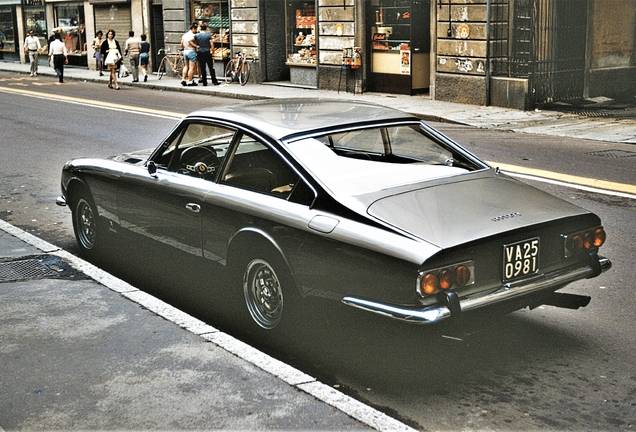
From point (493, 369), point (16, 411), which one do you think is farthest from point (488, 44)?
point (16, 411)

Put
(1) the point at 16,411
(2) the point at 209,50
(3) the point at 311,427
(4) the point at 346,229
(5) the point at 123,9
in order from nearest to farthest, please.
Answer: (3) the point at 311,427 < (1) the point at 16,411 < (4) the point at 346,229 < (2) the point at 209,50 < (5) the point at 123,9

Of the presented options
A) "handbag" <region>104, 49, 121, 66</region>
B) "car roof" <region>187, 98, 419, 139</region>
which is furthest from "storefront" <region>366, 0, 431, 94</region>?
"car roof" <region>187, 98, 419, 139</region>

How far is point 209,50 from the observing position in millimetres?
26859

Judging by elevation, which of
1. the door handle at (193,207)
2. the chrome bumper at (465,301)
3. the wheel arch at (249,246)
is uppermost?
the door handle at (193,207)

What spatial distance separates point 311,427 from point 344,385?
0.80 meters

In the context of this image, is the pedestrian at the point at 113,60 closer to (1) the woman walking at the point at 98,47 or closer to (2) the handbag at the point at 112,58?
(2) the handbag at the point at 112,58

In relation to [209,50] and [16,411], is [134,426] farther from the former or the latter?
[209,50]

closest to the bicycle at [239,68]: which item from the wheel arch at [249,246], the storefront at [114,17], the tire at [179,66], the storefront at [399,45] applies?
the tire at [179,66]

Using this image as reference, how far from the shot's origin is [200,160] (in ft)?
20.0

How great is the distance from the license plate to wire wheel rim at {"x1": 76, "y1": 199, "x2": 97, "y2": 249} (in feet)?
12.7

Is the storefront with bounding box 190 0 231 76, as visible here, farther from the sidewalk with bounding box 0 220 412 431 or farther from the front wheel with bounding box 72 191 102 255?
the sidewalk with bounding box 0 220 412 431

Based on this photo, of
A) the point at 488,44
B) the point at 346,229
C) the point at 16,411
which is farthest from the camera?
the point at 488,44

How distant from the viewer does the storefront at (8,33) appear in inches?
1724

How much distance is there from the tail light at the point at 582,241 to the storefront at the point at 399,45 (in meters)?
17.1
